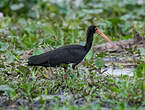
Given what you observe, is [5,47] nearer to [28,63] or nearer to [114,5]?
[28,63]

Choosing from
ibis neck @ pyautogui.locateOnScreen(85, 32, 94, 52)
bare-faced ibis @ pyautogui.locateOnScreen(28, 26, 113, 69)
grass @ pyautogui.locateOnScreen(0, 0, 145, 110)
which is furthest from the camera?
ibis neck @ pyautogui.locateOnScreen(85, 32, 94, 52)

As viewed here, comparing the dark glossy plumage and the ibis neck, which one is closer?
the dark glossy plumage

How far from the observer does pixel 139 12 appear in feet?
42.5

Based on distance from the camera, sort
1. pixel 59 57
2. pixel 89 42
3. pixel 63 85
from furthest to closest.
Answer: pixel 89 42 → pixel 59 57 → pixel 63 85

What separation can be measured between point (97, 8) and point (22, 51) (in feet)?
17.4

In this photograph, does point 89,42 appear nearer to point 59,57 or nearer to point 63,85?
point 59,57

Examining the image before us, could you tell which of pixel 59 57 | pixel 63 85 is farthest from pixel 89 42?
pixel 63 85

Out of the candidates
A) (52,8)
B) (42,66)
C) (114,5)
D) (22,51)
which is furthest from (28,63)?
(114,5)

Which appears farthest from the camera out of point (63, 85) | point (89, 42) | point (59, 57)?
point (89, 42)

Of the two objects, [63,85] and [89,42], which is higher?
[89,42]

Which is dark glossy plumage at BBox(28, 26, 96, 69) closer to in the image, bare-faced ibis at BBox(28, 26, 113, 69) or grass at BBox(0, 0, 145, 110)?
bare-faced ibis at BBox(28, 26, 113, 69)

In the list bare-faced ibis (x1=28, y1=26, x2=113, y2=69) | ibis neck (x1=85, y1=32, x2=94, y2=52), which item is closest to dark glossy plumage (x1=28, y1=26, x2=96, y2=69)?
bare-faced ibis (x1=28, y1=26, x2=113, y2=69)

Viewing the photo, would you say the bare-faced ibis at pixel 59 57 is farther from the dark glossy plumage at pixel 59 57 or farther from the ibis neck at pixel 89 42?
the ibis neck at pixel 89 42

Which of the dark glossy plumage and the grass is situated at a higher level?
the dark glossy plumage
